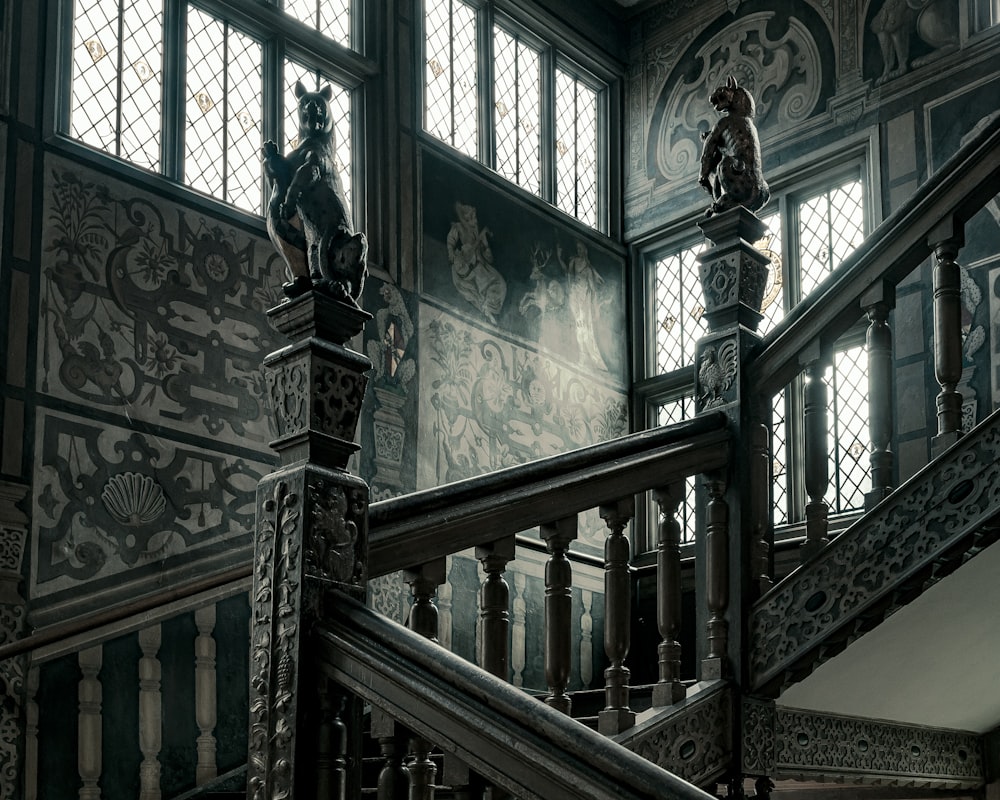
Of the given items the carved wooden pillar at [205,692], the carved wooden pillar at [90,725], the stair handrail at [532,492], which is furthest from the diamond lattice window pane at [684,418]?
the stair handrail at [532,492]

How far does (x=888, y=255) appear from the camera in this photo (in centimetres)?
385

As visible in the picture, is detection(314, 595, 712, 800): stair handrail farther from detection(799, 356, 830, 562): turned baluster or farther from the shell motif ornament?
the shell motif ornament

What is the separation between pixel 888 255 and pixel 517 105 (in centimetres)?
563

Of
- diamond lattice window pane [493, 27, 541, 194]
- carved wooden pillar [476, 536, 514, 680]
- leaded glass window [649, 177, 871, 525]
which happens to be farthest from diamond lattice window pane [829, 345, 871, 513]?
carved wooden pillar [476, 536, 514, 680]

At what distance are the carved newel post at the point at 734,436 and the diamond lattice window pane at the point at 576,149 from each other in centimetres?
525

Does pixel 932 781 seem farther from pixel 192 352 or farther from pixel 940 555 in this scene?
pixel 192 352

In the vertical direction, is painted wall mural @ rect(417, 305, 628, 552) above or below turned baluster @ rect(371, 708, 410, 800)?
above

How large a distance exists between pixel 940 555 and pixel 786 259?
5.35m

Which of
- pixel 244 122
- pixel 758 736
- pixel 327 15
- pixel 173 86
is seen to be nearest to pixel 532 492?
pixel 758 736

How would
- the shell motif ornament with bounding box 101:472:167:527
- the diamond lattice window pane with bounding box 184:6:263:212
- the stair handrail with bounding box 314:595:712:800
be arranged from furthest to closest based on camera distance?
the diamond lattice window pane with bounding box 184:6:263:212 → the shell motif ornament with bounding box 101:472:167:527 → the stair handrail with bounding box 314:595:712:800

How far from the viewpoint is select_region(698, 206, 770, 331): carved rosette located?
13.5 ft

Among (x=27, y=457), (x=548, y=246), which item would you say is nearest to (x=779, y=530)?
(x=548, y=246)

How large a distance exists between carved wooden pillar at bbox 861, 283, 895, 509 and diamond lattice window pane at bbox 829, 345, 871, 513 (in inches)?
164

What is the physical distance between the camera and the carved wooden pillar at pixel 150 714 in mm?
5590
